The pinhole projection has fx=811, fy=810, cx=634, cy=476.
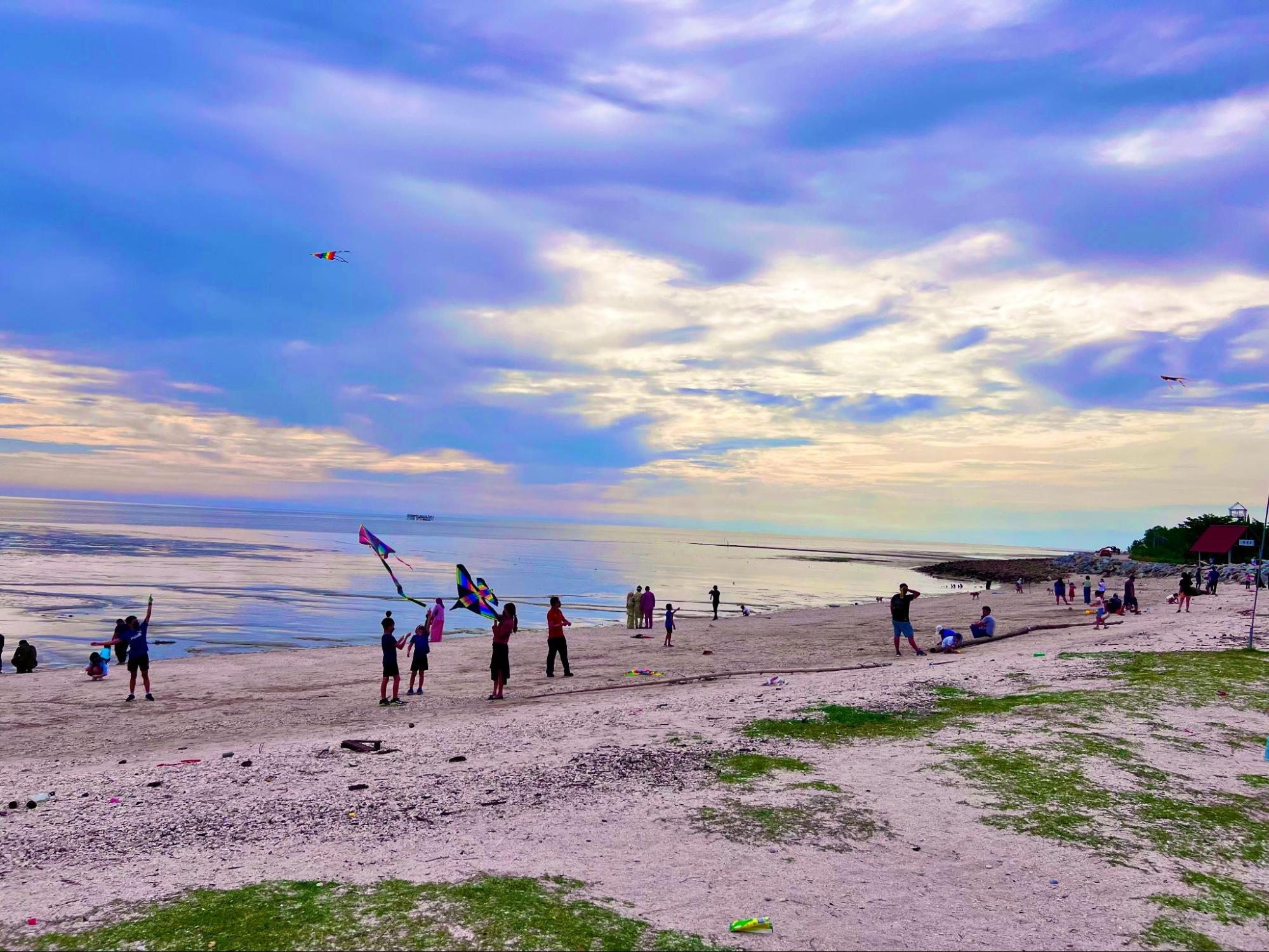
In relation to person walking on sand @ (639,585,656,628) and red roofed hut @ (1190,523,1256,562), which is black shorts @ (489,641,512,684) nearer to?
person walking on sand @ (639,585,656,628)

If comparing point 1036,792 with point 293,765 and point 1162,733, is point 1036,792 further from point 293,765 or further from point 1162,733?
point 293,765

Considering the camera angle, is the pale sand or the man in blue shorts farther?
the man in blue shorts

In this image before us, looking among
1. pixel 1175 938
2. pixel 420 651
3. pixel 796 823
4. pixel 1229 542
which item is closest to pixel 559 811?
pixel 796 823

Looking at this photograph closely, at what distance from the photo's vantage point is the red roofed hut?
222 feet

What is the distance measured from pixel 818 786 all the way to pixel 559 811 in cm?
336

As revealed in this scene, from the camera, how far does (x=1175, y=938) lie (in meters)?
6.73

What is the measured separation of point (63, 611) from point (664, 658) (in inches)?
1231

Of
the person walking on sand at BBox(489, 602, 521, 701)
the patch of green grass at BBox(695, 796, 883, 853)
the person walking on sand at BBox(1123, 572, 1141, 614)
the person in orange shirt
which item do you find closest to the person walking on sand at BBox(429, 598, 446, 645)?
the person in orange shirt

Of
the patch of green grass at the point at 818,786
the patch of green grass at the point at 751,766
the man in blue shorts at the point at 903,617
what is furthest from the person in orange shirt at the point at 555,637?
the patch of green grass at the point at 818,786

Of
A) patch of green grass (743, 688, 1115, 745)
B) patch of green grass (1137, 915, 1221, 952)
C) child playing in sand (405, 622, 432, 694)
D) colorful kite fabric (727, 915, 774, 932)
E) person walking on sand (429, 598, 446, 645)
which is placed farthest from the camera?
person walking on sand (429, 598, 446, 645)

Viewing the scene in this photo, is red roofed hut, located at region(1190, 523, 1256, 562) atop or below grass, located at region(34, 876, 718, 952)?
atop

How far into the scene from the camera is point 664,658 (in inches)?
1034

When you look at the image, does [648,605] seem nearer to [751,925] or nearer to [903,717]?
[903,717]

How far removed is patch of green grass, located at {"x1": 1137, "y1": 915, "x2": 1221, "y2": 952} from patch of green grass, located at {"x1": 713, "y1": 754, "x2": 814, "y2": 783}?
4704mm
